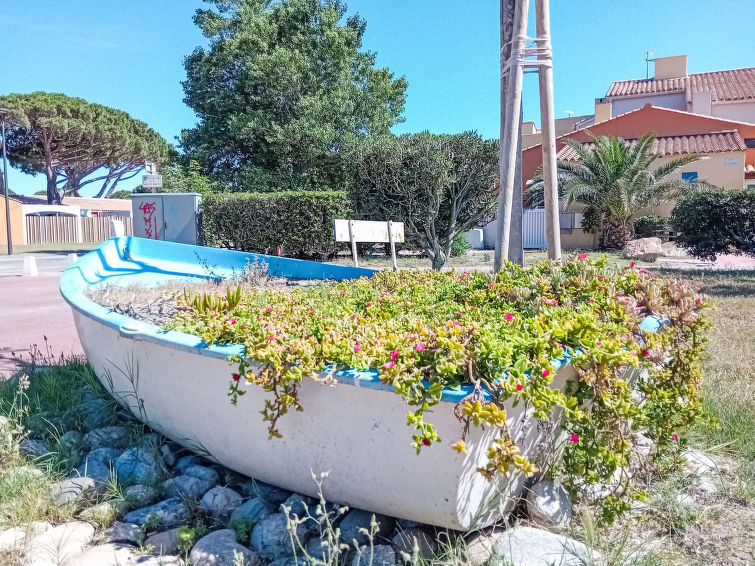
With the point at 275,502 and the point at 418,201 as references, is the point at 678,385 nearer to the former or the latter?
the point at 275,502

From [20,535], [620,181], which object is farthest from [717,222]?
[20,535]

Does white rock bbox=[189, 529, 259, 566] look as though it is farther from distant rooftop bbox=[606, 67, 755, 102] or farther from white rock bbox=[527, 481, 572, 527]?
distant rooftop bbox=[606, 67, 755, 102]

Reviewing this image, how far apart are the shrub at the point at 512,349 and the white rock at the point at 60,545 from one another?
0.95 meters

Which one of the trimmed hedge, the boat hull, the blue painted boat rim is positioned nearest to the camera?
the boat hull

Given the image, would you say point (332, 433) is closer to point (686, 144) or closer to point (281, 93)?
point (281, 93)

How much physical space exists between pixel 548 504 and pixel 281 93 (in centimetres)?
1688

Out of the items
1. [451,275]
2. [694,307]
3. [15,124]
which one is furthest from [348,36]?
[15,124]

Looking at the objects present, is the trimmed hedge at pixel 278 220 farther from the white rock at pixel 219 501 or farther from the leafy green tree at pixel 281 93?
the white rock at pixel 219 501

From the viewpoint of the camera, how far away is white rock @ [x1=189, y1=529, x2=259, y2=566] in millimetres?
2270

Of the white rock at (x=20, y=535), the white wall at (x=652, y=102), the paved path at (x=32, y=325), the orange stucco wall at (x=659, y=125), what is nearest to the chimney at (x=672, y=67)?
the white wall at (x=652, y=102)

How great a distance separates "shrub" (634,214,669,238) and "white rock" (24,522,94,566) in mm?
18250

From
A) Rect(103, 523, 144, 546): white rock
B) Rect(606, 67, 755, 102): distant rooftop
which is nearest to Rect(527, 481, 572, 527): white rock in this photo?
Rect(103, 523, 144, 546): white rock

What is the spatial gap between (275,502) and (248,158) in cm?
1780

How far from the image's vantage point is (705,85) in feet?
89.4
